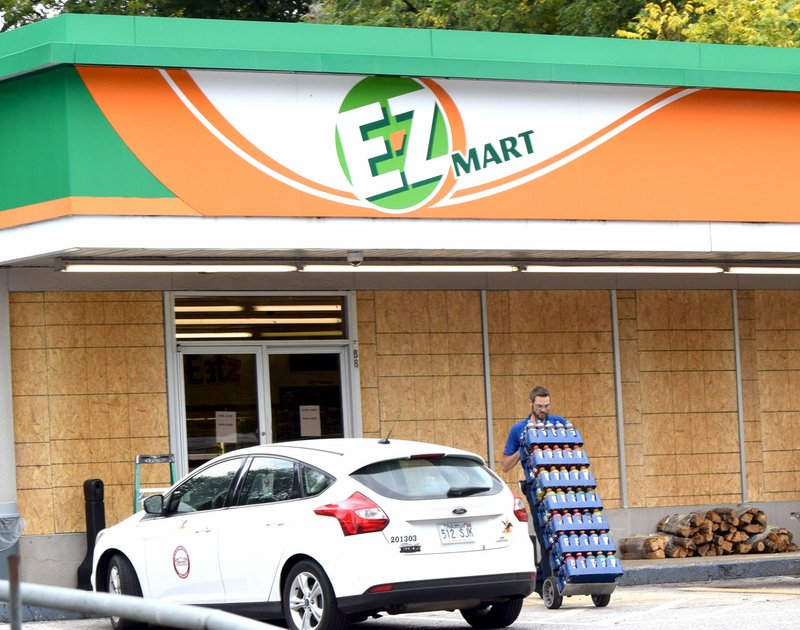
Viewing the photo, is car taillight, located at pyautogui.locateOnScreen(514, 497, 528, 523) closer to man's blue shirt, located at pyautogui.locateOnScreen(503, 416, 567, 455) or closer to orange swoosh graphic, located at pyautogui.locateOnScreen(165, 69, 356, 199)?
man's blue shirt, located at pyautogui.locateOnScreen(503, 416, 567, 455)

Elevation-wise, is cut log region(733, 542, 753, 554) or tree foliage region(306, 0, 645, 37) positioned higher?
tree foliage region(306, 0, 645, 37)

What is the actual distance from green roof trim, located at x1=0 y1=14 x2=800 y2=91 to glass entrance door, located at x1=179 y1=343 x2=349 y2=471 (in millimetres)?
3577

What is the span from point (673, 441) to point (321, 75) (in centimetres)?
692

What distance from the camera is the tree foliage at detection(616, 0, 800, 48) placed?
27.3m

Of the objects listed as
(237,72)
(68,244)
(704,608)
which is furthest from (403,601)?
(237,72)

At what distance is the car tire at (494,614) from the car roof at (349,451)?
1.18 m

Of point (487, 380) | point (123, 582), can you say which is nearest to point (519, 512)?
point (123, 582)

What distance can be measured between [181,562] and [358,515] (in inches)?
81.9

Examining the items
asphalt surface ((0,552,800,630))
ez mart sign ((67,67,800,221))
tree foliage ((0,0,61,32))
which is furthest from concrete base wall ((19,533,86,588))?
tree foliage ((0,0,61,32))

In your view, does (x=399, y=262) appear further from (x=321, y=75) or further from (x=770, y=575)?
(x=770, y=575)

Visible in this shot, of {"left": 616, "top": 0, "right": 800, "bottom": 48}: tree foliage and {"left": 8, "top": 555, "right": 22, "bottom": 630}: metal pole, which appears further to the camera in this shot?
{"left": 616, "top": 0, "right": 800, "bottom": 48}: tree foliage

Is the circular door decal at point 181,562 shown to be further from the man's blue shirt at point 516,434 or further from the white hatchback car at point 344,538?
the man's blue shirt at point 516,434

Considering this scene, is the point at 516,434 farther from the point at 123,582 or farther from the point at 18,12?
the point at 18,12

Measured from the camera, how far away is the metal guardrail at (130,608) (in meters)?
4.43
